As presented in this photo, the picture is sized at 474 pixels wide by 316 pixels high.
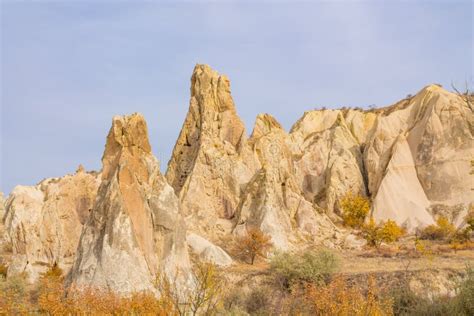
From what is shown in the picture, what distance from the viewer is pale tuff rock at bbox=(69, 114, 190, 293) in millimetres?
21078

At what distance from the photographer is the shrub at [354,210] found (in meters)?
40.4

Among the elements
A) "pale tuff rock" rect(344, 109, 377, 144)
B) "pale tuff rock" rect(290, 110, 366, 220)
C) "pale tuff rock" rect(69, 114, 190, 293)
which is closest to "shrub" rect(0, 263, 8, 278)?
"pale tuff rock" rect(69, 114, 190, 293)

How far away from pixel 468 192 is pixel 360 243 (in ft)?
39.4

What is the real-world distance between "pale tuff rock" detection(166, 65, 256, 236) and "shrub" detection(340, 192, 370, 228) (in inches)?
286

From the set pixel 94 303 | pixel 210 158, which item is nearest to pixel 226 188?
pixel 210 158

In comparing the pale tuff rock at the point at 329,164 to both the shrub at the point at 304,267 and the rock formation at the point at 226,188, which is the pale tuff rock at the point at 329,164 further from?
the shrub at the point at 304,267

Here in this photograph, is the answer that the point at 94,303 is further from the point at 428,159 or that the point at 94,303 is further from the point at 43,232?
the point at 428,159

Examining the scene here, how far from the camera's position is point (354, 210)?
41500mm

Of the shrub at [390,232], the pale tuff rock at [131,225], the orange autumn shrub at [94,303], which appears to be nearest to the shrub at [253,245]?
the pale tuff rock at [131,225]

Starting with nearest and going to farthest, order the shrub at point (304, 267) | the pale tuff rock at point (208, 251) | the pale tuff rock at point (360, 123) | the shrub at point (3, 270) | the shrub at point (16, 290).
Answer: the shrub at point (16, 290) → the shrub at point (304, 267) → the pale tuff rock at point (208, 251) → the shrub at point (3, 270) → the pale tuff rock at point (360, 123)

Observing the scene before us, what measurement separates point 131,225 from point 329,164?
27611mm

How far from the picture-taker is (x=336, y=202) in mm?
43688

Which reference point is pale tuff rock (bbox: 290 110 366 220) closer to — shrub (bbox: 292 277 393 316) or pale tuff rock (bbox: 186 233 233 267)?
pale tuff rock (bbox: 186 233 233 267)

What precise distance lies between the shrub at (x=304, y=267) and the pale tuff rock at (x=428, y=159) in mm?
16882
